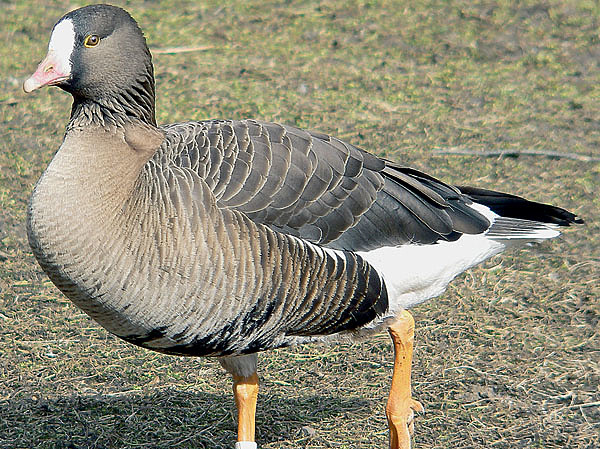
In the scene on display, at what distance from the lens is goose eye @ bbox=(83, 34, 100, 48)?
427 cm

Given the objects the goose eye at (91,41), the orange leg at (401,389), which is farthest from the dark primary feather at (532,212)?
the goose eye at (91,41)

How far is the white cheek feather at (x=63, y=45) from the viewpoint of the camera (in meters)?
4.23

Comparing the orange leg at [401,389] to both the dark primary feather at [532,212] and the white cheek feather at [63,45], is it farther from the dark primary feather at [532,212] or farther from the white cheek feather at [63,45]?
the white cheek feather at [63,45]

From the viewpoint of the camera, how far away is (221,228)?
421 centimetres

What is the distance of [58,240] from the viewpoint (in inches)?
159

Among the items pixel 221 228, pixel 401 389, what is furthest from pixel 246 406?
pixel 221 228

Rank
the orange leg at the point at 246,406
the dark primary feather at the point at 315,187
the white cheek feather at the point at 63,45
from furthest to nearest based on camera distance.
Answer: the orange leg at the point at 246,406 → the dark primary feather at the point at 315,187 → the white cheek feather at the point at 63,45

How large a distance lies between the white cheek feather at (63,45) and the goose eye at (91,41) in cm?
6

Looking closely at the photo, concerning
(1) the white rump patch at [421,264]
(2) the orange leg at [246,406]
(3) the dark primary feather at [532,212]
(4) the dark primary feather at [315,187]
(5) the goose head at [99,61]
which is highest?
(5) the goose head at [99,61]

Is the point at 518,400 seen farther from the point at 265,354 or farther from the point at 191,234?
the point at 191,234

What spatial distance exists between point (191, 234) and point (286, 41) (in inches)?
247

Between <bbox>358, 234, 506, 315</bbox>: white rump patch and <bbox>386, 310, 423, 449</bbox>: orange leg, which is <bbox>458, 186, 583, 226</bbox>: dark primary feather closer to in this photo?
<bbox>358, 234, 506, 315</bbox>: white rump patch

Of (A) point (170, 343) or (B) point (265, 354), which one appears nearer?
(A) point (170, 343)

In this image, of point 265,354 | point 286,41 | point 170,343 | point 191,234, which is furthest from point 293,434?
point 286,41
